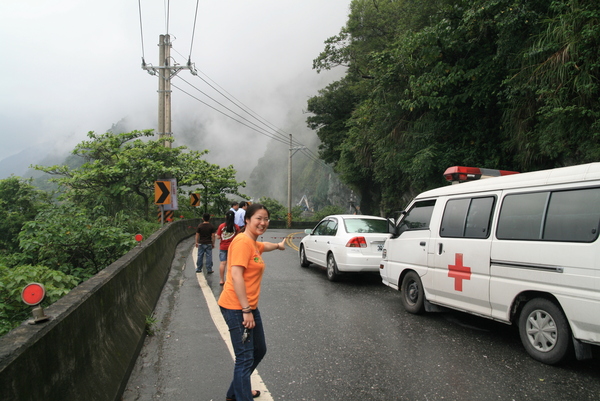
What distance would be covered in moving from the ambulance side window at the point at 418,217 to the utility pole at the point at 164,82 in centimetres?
1495

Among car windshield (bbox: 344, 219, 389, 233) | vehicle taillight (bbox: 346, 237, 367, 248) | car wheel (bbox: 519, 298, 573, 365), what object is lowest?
car wheel (bbox: 519, 298, 573, 365)

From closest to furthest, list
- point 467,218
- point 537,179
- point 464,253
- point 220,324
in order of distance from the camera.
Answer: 1. point 537,179
2. point 464,253
3. point 467,218
4. point 220,324

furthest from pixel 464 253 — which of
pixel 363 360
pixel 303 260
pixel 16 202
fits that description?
pixel 16 202

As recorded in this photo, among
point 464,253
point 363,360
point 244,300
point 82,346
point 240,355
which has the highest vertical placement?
point 464,253

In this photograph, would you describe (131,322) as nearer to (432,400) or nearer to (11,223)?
(432,400)

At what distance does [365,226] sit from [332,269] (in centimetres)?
126

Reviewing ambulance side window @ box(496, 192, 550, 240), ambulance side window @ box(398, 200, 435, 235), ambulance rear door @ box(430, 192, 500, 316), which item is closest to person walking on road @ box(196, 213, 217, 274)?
ambulance side window @ box(398, 200, 435, 235)

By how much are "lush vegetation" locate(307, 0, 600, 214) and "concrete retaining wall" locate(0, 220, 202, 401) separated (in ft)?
29.4

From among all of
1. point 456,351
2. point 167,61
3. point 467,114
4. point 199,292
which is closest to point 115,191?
point 167,61

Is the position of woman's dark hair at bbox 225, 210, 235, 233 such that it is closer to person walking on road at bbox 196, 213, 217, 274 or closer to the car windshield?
person walking on road at bbox 196, 213, 217, 274

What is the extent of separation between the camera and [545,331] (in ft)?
14.8

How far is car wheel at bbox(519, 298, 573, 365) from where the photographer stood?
427cm

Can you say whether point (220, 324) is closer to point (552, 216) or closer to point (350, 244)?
point (350, 244)

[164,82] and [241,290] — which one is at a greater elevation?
[164,82]
